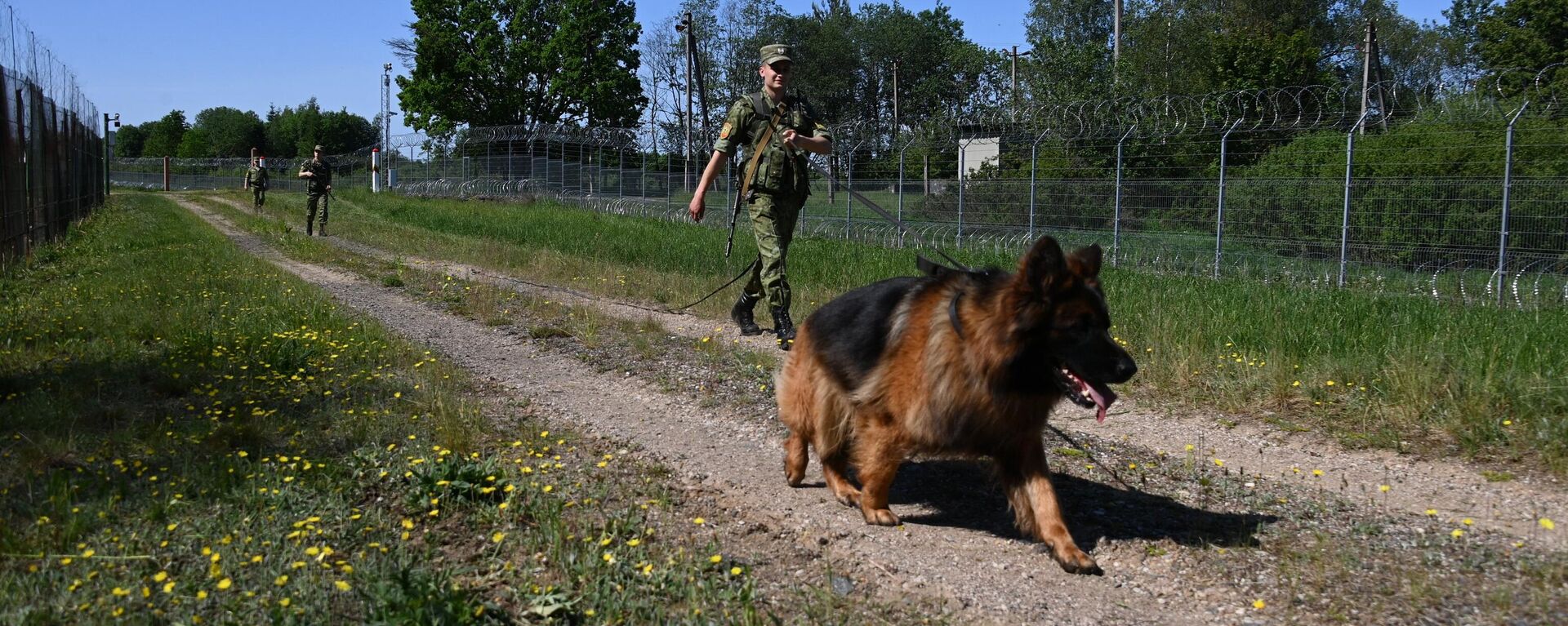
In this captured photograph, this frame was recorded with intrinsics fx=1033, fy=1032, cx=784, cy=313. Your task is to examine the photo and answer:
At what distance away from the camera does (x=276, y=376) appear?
20.5 ft

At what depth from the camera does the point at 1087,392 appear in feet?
11.6

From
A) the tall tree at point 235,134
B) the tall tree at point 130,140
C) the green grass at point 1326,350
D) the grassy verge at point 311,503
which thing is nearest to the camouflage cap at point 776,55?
the green grass at point 1326,350

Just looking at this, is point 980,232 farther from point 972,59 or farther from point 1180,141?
point 972,59

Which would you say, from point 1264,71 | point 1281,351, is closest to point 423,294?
point 1281,351

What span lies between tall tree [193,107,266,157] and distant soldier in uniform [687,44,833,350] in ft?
351

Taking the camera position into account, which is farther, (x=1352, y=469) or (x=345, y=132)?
(x=345, y=132)

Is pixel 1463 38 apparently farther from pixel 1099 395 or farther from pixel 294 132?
pixel 294 132

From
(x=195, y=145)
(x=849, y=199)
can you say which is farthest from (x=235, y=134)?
(x=849, y=199)

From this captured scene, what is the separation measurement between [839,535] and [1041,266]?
4.37 feet

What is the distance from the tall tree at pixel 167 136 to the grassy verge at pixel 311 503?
115837mm

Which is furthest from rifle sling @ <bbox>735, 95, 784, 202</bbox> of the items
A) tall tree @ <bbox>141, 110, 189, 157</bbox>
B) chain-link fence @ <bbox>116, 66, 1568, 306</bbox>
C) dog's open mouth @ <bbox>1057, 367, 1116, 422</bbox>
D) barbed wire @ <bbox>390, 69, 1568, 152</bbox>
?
tall tree @ <bbox>141, 110, 189, 157</bbox>

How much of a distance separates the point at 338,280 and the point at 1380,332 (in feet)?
36.5

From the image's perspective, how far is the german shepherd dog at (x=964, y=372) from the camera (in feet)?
11.7

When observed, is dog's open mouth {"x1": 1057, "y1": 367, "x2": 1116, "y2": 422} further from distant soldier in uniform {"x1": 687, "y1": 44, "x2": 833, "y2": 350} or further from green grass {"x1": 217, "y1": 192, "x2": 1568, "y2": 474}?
distant soldier in uniform {"x1": 687, "y1": 44, "x2": 833, "y2": 350}
